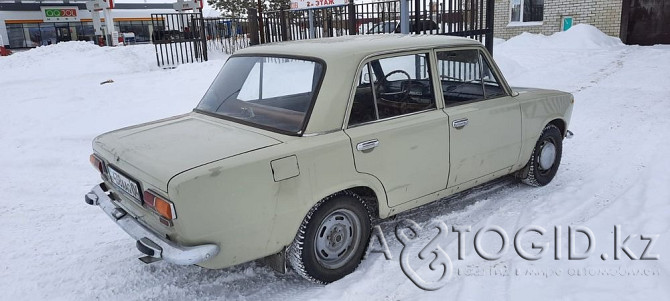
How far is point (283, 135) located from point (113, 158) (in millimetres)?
1209

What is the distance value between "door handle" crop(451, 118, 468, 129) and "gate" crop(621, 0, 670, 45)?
16312 mm

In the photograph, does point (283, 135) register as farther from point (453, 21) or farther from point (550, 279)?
point (453, 21)

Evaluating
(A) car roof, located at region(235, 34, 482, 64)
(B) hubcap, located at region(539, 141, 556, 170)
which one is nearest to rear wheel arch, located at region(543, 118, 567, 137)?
(B) hubcap, located at region(539, 141, 556, 170)

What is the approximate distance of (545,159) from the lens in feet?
16.5

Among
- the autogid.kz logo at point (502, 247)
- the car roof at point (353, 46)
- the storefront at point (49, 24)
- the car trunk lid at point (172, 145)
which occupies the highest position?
the storefront at point (49, 24)

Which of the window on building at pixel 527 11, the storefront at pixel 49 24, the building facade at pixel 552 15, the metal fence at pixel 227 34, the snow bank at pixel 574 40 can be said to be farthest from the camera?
the storefront at pixel 49 24

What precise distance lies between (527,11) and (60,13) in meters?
31.4

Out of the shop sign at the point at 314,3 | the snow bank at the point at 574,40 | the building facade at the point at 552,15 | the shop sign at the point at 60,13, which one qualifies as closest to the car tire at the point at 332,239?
the shop sign at the point at 314,3

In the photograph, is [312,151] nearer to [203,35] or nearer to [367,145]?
[367,145]

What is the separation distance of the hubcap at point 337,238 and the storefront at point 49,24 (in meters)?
34.1

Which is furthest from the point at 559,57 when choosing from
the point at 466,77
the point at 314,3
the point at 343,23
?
the point at 466,77

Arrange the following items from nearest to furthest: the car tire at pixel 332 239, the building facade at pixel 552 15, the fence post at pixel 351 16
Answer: the car tire at pixel 332 239 < the fence post at pixel 351 16 < the building facade at pixel 552 15

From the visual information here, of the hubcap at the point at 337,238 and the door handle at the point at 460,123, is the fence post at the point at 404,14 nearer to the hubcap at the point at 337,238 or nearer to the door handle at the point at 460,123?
the door handle at the point at 460,123

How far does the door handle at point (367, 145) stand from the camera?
331cm
